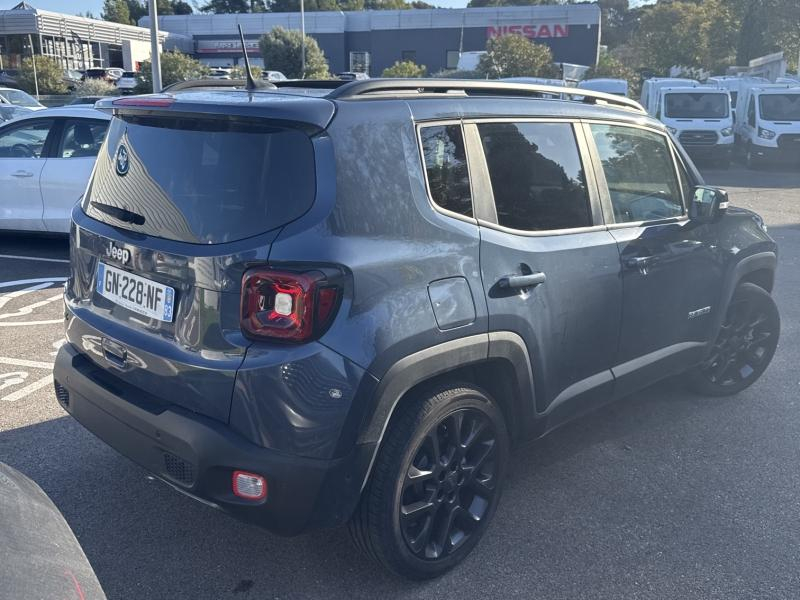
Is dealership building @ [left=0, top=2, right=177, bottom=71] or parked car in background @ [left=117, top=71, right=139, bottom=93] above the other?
dealership building @ [left=0, top=2, right=177, bottom=71]

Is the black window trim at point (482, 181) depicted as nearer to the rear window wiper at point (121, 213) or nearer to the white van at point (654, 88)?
the rear window wiper at point (121, 213)

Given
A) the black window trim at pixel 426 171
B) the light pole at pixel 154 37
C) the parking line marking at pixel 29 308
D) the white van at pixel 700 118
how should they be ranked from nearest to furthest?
the black window trim at pixel 426 171, the parking line marking at pixel 29 308, the light pole at pixel 154 37, the white van at pixel 700 118

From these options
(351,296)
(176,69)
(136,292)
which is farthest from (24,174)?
(176,69)

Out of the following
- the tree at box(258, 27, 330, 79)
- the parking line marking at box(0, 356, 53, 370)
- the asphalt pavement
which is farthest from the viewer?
the tree at box(258, 27, 330, 79)

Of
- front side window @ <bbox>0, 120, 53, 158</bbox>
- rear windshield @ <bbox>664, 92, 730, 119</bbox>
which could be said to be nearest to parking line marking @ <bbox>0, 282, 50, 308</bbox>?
front side window @ <bbox>0, 120, 53, 158</bbox>

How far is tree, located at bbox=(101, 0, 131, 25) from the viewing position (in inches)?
2985

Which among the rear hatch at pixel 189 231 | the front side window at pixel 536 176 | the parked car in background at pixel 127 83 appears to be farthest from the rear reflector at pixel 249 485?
the parked car in background at pixel 127 83

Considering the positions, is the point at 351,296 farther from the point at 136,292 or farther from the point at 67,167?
the point at 67,167

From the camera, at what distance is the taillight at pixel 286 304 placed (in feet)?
8.29

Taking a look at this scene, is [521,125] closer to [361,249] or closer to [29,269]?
[361,249]

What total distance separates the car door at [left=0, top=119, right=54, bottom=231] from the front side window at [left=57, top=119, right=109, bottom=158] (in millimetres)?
206

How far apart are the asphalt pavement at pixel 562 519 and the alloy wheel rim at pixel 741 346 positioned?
18 centimetres

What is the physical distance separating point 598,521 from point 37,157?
7.20 metres

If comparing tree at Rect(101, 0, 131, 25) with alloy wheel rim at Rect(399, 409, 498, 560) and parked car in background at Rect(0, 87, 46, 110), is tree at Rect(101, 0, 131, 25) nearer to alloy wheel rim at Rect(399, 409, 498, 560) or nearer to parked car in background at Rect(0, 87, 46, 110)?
parked car in background at Rect(0, 87, 46, 110)
